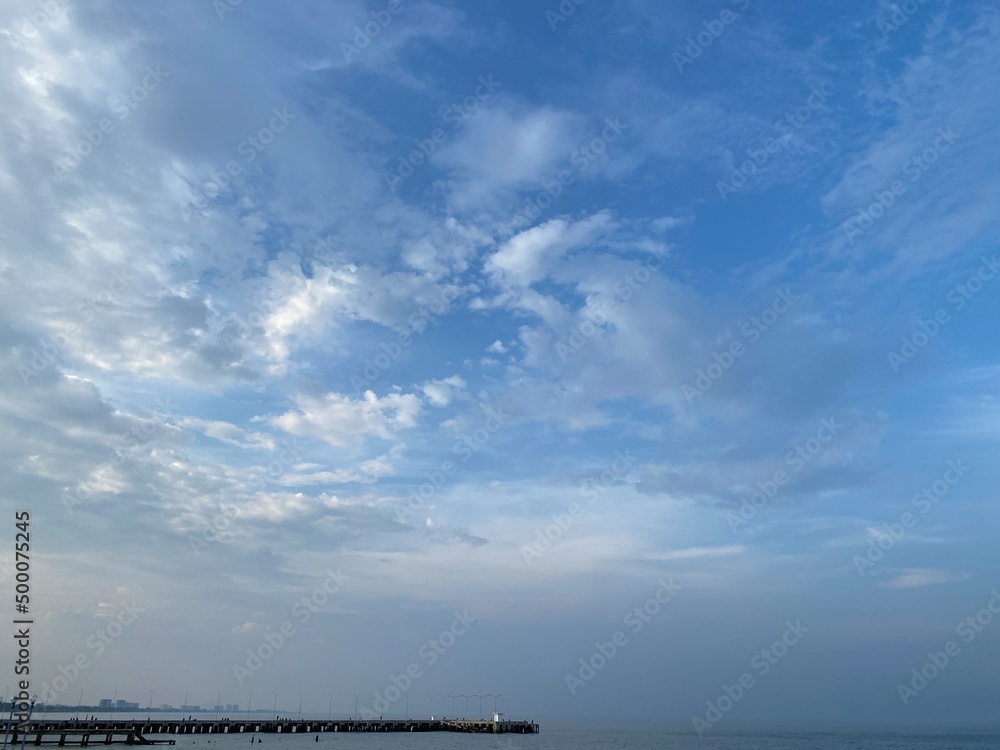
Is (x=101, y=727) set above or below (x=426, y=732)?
above

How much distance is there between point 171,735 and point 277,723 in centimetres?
3686

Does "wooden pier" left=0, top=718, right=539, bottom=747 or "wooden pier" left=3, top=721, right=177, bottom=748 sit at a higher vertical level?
"wooden pier" left=3, top=721, right=177, bottom=748

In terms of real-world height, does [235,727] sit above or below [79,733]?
below

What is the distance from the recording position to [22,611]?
29.1 meters

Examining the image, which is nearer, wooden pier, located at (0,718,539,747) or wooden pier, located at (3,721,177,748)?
wooden pier, located at (3,721,177,748)

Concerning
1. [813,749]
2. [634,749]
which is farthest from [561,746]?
[813,749]

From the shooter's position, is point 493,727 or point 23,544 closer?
point 23,544

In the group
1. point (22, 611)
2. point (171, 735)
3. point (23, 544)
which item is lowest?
point (171, 735)

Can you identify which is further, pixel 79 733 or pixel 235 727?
pixel 235 727

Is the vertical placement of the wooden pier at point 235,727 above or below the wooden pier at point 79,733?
below

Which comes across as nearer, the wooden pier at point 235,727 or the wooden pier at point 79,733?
the wooden pier at point 79,733

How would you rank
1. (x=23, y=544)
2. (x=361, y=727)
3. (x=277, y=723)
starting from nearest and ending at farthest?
(x=23, y=544), (x=277, y=723), (x=361, y=727)

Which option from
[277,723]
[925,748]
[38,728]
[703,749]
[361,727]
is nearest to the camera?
[38,728]

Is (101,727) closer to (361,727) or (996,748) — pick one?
(361,727)
